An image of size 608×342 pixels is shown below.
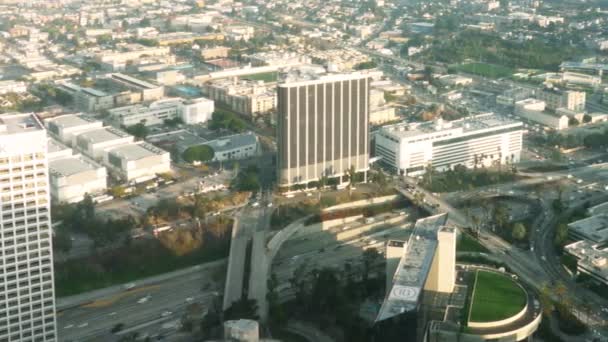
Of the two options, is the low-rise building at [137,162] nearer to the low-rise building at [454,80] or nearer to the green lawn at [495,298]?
the green lawn at [495,298]

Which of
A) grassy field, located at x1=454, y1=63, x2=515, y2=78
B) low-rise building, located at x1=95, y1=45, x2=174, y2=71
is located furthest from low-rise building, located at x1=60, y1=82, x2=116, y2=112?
grassy field, located at x1=454, y1=63, x2=515, y2=78

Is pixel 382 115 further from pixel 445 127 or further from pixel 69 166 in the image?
pixel 69 166

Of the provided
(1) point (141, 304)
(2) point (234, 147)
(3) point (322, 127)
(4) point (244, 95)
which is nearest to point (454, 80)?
(4) point (244, 95)

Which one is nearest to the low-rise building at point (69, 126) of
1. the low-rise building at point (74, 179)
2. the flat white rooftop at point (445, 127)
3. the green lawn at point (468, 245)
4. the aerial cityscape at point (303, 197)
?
the aerial cityscape at point (303, 197)

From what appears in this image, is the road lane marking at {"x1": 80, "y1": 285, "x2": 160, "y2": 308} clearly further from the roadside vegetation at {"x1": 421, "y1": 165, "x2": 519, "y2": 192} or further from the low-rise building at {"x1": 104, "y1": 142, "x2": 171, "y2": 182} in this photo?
the roadside vegetation at {"x1": 421, "y1": 165, "x2": 519, "y2": 192}

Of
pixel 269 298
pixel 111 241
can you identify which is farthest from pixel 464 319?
pixel 111 241

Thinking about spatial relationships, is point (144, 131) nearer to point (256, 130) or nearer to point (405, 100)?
point (256, 130)
